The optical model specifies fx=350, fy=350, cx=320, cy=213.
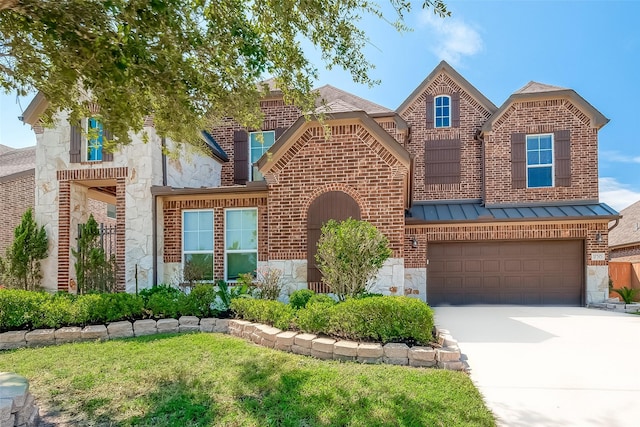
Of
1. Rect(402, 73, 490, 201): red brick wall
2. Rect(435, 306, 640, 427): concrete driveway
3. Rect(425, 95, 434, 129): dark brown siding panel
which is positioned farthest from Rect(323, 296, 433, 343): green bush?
Rect(425, 95, 434, 129): dark brown siding panel

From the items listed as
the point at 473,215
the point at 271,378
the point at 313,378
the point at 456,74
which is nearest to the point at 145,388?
the point at 271,378

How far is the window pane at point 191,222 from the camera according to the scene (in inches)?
405

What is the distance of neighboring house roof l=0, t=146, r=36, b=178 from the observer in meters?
15.1

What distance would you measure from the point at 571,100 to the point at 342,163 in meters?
9.60

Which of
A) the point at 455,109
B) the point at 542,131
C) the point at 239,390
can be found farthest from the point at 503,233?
the point at 239,390

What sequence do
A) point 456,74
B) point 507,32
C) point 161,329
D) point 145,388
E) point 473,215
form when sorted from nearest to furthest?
point 145,388 < point 161,329 < point 507,32 < point 473,215 < point 456,74

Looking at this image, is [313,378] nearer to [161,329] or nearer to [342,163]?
[161,329]

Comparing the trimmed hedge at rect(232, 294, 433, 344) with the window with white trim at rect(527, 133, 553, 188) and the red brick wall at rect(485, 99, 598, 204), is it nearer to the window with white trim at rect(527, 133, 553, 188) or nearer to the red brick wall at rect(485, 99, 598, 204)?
the red brick wall at rect(485, 99, 598, 204)

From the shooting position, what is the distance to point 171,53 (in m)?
4.84

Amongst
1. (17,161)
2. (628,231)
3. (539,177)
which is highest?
(17,161)

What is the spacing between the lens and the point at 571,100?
491 inches

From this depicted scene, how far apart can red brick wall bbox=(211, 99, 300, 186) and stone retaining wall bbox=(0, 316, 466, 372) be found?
270 inches

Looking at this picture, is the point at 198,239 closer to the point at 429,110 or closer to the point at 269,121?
the point at 269,121

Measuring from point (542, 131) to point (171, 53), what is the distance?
12.9 metres
